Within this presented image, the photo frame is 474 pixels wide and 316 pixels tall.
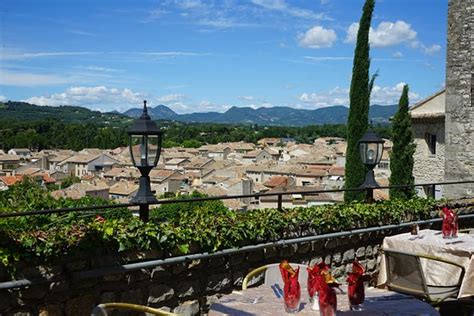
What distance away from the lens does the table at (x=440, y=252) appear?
15.0 ft

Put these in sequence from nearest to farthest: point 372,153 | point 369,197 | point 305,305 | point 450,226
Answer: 1. point 305,305
2. point 450,226
3. point 369,197
4. point 372,153

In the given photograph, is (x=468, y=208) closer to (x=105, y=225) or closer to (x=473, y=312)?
(x=473, y=312)

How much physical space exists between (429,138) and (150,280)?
24230mm

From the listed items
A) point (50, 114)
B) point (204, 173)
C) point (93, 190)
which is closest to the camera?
point (93, 190)

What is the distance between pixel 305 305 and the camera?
118 inches

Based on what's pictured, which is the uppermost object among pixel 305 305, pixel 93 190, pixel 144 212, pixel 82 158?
pixel 144 212

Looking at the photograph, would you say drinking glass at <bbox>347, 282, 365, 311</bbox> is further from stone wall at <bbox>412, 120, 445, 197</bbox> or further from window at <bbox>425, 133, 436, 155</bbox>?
window at <bbox>425, 133, 436, 155</bbox>

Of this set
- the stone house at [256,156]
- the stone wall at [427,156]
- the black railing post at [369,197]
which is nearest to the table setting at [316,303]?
the black railing post at [369,197]

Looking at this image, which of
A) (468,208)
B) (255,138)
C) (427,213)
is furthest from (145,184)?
(255,138)

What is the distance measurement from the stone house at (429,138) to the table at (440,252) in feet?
67.8

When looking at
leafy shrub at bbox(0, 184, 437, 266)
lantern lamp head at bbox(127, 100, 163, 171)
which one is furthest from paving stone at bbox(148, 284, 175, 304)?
lantern lamp head at bbox(127, 100, 163, 171)

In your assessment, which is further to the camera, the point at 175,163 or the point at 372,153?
the point at 175,163

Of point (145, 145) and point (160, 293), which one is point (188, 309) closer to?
point (160, 293)

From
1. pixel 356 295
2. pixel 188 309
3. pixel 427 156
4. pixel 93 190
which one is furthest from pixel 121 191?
pixel 356 295
